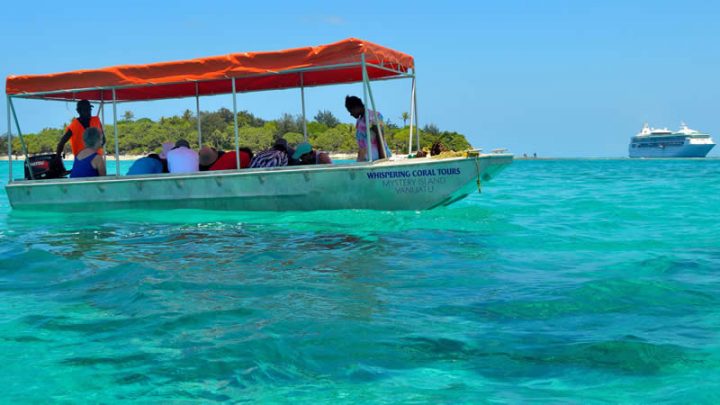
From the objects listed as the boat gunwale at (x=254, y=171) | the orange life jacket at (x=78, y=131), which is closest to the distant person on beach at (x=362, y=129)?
the boat gunwale at (x=254, y=171)

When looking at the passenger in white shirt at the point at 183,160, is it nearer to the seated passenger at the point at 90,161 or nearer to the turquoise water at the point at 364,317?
the seated passenger at the point at 90,161

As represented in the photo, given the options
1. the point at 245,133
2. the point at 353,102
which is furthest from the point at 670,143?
the point at 353,102

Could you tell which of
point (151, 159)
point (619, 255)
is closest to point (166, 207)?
point (151, 159)

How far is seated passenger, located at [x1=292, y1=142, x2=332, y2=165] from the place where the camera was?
34.7 feet

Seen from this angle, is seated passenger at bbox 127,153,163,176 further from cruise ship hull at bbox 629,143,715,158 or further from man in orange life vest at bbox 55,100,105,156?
cruise ship hull at bbox 629,143,715,158

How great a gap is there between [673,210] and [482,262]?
7472 millimetres

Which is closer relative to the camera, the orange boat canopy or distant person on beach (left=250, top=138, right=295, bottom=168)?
the orange boat canopy

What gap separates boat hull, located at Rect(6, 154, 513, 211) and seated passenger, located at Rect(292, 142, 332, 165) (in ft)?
1.17

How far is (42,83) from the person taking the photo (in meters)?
11.7

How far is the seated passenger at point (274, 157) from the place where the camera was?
10.6 m

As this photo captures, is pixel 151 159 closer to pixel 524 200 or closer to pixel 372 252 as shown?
pixel 372 252

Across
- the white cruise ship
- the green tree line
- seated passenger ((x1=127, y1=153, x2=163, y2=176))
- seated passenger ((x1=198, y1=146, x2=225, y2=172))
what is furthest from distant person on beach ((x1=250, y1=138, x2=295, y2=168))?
the white cruise ship

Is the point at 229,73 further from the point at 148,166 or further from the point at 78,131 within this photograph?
the point at 78,131

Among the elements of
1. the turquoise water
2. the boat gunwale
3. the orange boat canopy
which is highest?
the orange boat canopy
